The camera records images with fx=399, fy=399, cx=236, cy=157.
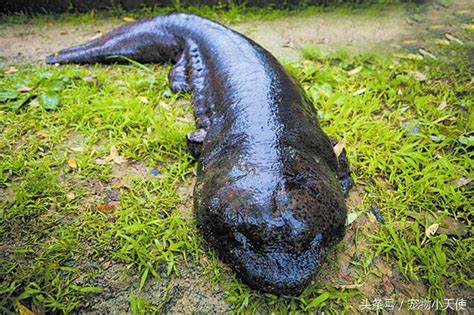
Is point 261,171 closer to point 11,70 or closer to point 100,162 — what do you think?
point 100,162

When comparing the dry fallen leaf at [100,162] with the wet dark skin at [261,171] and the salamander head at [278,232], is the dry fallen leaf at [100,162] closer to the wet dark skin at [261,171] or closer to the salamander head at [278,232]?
the wet dark skin at [261,171]

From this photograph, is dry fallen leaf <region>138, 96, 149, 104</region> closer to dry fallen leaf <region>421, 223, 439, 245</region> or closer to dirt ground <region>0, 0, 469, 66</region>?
dirt ground <region>0, 0, 469, 66</region>

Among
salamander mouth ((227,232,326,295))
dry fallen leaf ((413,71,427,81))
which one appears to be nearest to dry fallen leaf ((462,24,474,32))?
dry fallen leaf ((413,71,427,81))

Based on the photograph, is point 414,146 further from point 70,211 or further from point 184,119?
point 70,211

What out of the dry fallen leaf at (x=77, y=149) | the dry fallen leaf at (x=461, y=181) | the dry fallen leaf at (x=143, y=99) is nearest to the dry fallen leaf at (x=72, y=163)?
the dry fallen leaf at (x=77, y=149)

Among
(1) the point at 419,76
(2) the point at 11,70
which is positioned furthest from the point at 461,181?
(2) the point at 11,70

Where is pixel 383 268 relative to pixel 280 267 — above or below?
below

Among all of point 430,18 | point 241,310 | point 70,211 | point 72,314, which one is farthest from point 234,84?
point 430,18
